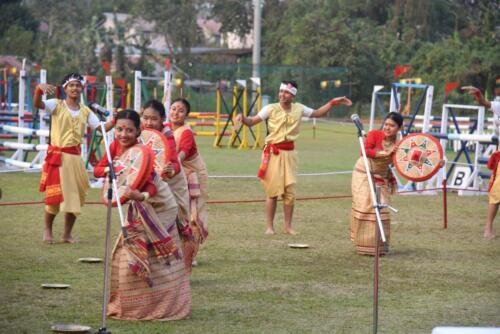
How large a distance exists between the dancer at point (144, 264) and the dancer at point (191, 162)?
178 cm

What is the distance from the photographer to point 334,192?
16.6 meters

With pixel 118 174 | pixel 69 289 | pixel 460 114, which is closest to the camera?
pixel 118 174

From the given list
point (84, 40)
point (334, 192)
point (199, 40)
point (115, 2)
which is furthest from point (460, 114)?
point (115, 2)

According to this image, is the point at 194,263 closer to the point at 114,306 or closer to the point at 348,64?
the point at 114,306

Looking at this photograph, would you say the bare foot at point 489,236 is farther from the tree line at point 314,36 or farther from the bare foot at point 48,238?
the tree line at point 314,36

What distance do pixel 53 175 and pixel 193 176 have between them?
2014 mm

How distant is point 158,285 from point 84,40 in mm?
47357

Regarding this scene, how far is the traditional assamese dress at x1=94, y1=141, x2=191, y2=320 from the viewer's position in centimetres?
712

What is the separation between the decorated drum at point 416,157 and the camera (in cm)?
1032

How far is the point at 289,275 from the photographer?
30.0 feet

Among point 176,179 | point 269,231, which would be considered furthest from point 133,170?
point 269,231

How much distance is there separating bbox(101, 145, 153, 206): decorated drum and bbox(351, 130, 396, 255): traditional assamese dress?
3.93m

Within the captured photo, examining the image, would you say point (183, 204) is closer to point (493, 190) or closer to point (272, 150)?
point (272, 150)

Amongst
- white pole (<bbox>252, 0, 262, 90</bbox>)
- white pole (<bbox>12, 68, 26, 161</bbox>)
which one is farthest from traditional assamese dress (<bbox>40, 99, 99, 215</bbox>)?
white pole (<bbox>252, 0, 262, 90</bbox>)
